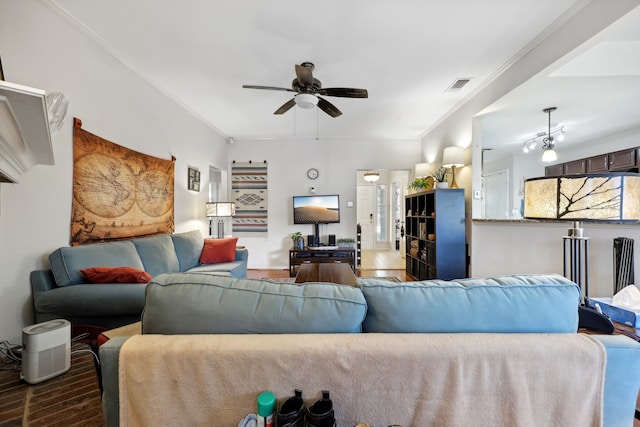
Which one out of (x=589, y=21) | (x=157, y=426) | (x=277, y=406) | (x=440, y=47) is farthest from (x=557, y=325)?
(x=440, y=47)

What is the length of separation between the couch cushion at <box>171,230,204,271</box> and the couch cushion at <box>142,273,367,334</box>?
2.48 m

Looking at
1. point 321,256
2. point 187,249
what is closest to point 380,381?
point 187,249

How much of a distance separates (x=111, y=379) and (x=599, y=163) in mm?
7068

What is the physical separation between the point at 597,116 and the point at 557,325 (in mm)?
4754

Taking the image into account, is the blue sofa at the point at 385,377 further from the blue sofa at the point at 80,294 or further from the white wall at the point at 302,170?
the white wall at the point at 302,170

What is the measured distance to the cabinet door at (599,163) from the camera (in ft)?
14.9

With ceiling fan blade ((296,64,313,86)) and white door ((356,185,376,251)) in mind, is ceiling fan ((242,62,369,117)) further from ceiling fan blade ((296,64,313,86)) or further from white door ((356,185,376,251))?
white door ((356,185,376,251))

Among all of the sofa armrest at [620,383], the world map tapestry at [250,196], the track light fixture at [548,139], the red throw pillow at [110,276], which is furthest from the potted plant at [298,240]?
the track light fixture at [548,139]

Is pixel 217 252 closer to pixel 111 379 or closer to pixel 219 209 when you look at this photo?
pixel 219 209

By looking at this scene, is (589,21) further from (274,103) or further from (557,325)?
(274,103)

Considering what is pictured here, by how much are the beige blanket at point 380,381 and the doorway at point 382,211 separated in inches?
255

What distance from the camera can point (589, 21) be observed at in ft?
6.01

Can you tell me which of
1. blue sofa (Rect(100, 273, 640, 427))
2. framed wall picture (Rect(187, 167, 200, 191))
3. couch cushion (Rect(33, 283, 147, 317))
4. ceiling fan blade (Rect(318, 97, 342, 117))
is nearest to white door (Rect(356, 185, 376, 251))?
framed wall picture (Rect(187, 167, 200, 191))

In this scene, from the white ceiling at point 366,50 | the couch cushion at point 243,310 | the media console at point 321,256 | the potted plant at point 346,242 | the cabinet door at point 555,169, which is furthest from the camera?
the cabinet door at point 555,169
